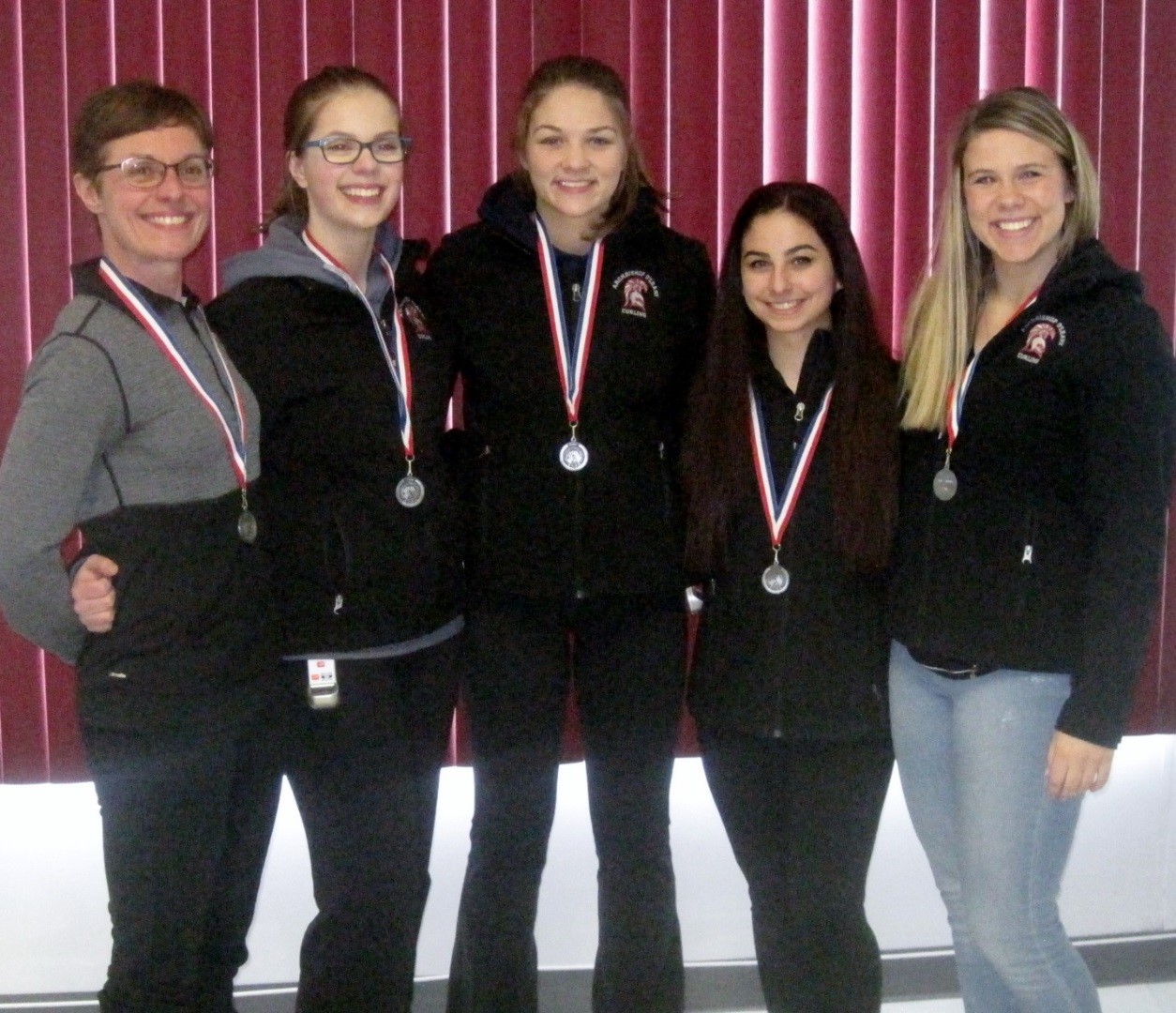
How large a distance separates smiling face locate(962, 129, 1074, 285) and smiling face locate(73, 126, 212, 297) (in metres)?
1.25

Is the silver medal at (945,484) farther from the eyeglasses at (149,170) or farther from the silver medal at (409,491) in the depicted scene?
the eyeglasses at (149,170)

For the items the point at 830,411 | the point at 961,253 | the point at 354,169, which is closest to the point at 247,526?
the point at 354,169

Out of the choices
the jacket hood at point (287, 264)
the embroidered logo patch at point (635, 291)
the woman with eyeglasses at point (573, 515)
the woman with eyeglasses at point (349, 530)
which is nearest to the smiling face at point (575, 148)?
the woman with eyeglasses at point (573, 515)

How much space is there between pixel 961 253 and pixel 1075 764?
33.1 inches

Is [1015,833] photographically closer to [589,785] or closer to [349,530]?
[589,785]

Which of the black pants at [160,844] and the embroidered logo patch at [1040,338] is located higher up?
the embroidered logo patch at [1040,338]

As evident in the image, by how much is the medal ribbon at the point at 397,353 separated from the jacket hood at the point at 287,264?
0.5 inches

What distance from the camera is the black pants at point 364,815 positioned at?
6.81ft

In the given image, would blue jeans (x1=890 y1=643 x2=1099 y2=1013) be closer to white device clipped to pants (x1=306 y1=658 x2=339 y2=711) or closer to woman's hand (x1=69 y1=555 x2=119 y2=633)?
white device clipped to pants (x1=306 y1=658 x2=339 y2=711)

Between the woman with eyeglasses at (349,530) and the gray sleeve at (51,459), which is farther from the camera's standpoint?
the woman with eyeglasses at (349,530)

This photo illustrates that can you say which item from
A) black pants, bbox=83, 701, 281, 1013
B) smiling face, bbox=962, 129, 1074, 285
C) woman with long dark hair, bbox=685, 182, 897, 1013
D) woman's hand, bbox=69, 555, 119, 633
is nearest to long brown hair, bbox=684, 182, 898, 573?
woman with long dark hair, bbox=685, 182, 897, 1013

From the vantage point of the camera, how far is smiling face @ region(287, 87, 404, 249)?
2.11 m

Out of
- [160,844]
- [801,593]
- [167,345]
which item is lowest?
[160,844]

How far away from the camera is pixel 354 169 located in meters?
2.11
